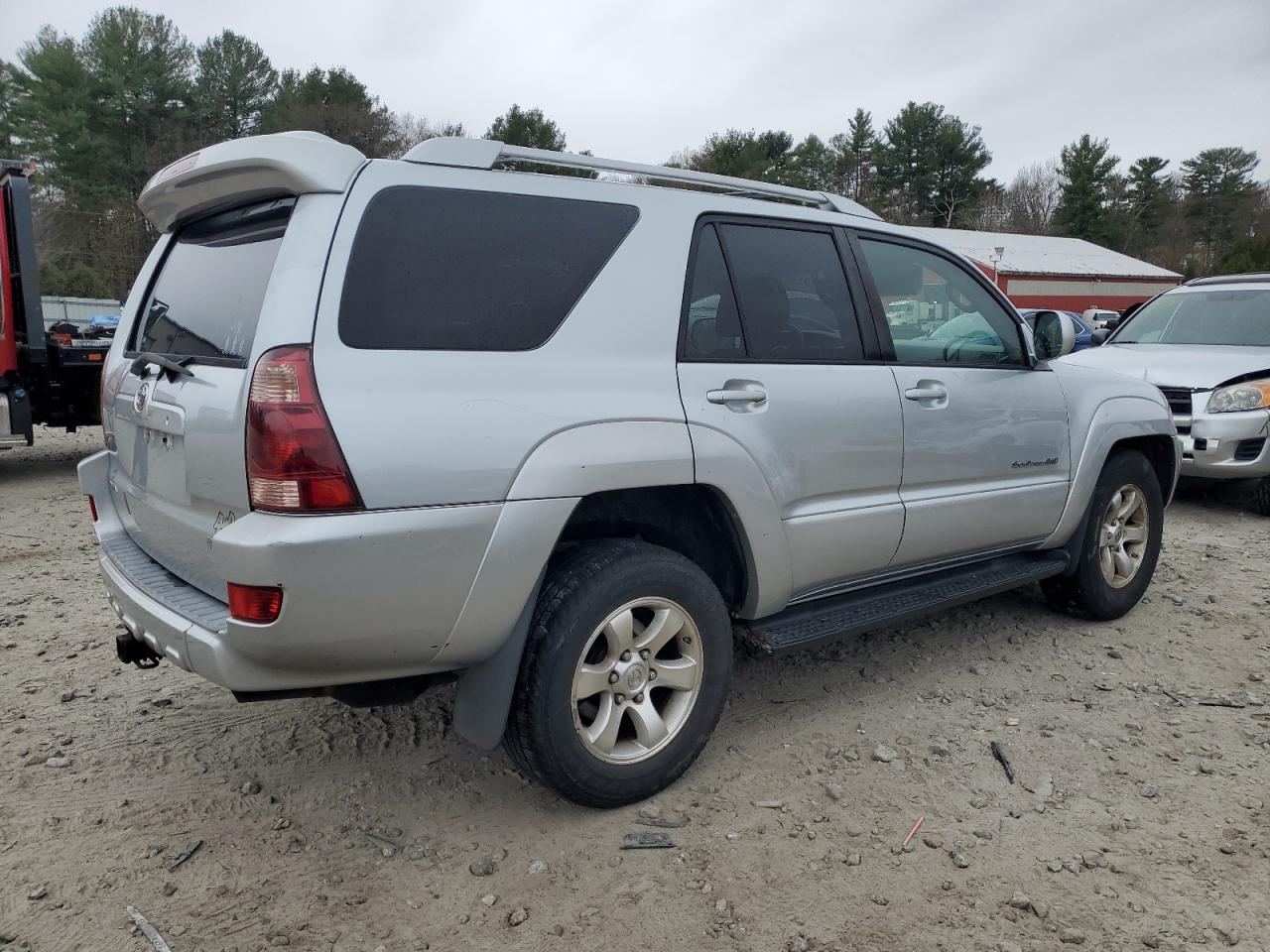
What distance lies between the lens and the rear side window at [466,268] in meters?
2.38

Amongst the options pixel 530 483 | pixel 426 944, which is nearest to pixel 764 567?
pixel 530 483

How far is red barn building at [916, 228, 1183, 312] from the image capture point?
4275 cm

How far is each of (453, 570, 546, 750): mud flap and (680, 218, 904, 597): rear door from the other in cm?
82

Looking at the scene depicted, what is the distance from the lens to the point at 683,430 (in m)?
2.82

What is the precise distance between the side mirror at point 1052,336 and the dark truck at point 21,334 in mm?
7293

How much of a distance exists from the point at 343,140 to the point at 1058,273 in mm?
35468

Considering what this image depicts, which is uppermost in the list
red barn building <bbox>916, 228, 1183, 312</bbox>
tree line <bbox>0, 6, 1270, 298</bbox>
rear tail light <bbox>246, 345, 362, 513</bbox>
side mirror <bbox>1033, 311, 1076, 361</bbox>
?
tree line <bbox>0, 6, 1270, 298</bbox>

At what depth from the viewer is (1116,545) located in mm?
4582

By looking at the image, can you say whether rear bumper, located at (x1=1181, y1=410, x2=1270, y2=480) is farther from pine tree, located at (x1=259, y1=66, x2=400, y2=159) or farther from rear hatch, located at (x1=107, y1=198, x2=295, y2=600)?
pine tree, located at (x1=259, y1=66, x2=400, y2=159)

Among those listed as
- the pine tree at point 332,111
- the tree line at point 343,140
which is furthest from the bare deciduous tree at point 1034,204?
the pine tree at point 332,111

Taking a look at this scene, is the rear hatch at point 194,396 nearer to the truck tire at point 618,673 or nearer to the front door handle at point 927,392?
the truck tire at point 618,673

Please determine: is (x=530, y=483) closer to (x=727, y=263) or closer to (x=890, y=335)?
(x=727, y=263)

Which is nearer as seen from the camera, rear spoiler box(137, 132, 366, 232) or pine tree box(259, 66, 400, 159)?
rear spoiler box(137, 132, 366, 232)

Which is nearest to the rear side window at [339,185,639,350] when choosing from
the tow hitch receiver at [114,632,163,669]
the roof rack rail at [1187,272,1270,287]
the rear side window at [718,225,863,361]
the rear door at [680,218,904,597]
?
the rear door at [680,218,904,597]
